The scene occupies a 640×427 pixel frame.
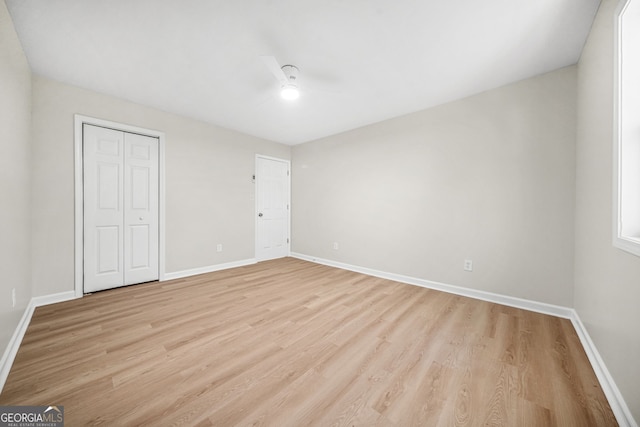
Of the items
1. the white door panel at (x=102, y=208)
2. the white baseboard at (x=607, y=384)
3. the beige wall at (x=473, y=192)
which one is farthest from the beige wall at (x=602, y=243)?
the white door panel at (x=102, y=208)

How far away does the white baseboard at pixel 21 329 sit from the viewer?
4.74ft

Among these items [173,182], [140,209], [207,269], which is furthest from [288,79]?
[207,269]

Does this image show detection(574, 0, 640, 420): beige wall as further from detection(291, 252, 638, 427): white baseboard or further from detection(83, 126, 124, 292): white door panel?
detection(83, 126, 124, 292): white door panel

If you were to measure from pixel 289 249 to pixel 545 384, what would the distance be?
431cm

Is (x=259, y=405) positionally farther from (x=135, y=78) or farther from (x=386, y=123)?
(x=386, y=123)

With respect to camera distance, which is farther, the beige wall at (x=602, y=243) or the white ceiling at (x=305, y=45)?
the white ceiling at (x=305, y=45)

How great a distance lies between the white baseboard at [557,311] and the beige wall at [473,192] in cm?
7

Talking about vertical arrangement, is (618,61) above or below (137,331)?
above

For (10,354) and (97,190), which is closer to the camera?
(10,354)

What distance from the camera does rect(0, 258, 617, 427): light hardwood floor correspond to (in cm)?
120

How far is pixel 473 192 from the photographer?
278 cm

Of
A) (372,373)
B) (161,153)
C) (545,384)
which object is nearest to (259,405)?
(372,373)

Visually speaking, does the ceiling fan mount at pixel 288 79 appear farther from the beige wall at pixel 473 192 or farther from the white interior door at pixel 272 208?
the white interior door at pixel 272 208

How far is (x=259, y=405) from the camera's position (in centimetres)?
123
